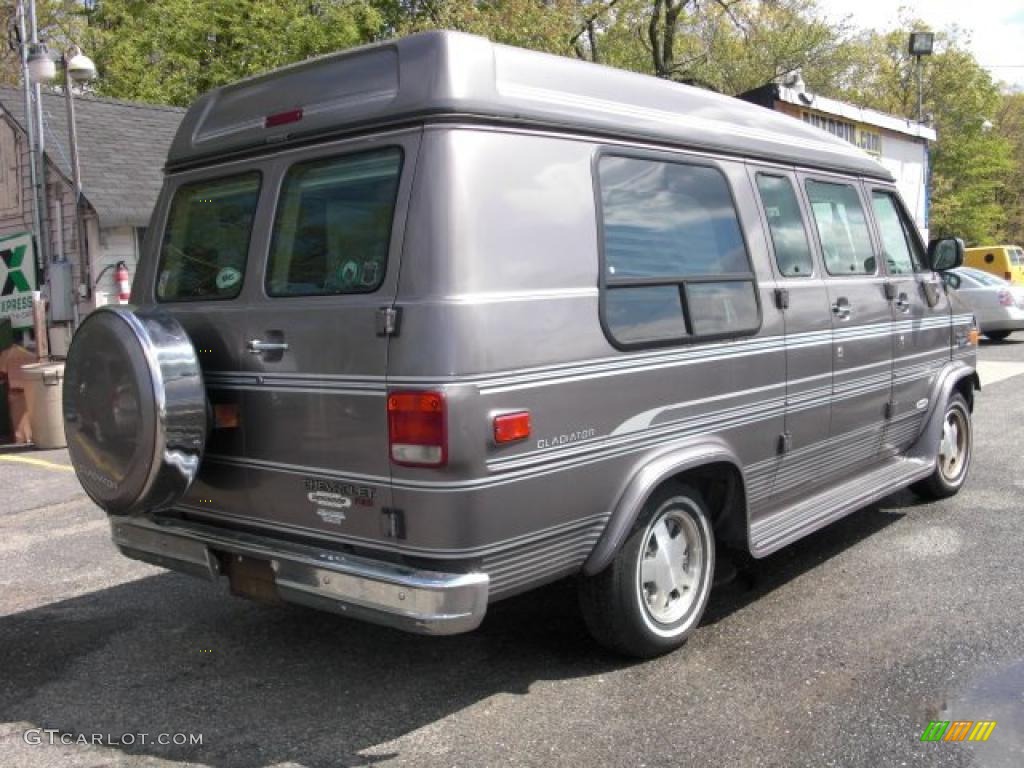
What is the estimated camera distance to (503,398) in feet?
10.5

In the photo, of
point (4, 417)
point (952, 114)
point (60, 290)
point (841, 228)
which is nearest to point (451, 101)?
point (841, 228)

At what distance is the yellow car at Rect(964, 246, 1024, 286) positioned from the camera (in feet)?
70.0

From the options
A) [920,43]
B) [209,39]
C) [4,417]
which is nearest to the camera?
[4,417]

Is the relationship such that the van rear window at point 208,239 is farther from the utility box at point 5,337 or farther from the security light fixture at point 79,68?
the security light fixture at point 79,68

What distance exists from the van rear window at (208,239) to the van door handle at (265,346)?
0.30m

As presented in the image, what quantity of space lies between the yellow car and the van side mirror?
56.2 feet

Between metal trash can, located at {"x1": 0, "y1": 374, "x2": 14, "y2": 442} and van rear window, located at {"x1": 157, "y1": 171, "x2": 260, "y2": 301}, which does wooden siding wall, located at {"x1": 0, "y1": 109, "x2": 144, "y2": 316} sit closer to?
metal trash can, located at {"x1": 0, "y1": 374, "x2": 14, "y2": 442}

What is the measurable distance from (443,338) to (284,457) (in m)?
0.90

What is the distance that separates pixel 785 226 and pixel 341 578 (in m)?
2.85

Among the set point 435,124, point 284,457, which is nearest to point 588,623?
point 284,457

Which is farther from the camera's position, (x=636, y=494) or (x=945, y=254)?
(x=945, y=254)

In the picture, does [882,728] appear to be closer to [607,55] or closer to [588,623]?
[588,623]

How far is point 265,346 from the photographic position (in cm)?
359

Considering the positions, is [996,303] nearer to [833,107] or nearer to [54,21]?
[833,107]
